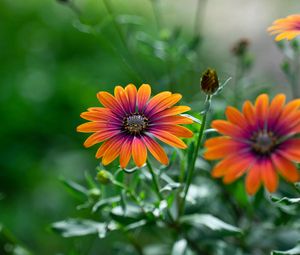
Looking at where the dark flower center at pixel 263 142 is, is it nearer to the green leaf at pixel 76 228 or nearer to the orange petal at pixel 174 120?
the orange petal at pixel 174 120

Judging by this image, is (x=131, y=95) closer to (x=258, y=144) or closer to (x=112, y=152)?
(x=112, y=152)

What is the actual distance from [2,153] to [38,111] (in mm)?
294

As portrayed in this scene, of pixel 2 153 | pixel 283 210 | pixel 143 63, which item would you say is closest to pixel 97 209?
pixel 283 210

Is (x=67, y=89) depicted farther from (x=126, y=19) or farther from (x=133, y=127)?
(x=133, y=127)

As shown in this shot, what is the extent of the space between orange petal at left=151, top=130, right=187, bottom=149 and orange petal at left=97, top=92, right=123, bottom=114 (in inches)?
4.0

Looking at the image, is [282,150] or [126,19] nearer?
[282,150]

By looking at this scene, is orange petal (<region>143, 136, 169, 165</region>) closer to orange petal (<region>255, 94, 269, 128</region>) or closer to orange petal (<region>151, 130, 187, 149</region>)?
orange petal (<region>151, 130, 187, 149</region>)

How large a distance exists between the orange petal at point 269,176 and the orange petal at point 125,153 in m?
0.24

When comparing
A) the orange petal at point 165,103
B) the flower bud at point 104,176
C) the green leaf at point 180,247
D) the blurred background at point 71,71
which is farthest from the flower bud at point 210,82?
the blurred background at point 71,71

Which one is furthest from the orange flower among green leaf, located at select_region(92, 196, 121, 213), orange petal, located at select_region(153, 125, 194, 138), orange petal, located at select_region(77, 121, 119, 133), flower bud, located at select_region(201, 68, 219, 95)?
green leaf, located at select_region(92, 196, 121, 213)

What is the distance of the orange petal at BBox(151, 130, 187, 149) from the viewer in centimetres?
98

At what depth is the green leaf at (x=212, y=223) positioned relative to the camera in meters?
1.27

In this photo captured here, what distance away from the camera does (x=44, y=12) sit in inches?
146

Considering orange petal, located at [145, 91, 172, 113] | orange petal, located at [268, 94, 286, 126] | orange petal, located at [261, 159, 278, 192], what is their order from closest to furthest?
orange petal, located at [261, 159, 278, 192] → orange petal, located at [268, 94, 286, 126] → orange petal, located at [145, 91, 172, 113]
